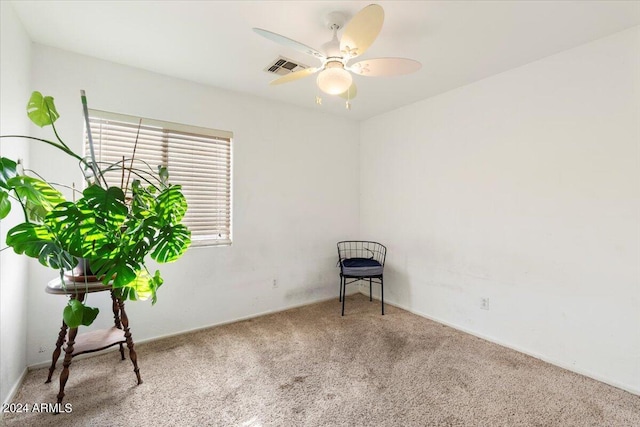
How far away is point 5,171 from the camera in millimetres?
1231

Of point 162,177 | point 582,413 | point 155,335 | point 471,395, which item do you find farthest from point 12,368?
point 582,413

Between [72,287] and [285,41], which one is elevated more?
[285,41]

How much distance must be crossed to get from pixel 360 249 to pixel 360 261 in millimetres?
501

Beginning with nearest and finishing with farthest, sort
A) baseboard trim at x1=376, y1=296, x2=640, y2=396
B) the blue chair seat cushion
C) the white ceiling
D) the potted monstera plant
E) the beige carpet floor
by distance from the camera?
the potted monstera plant < the beige carpet floor < the white ceiling < baseboard trim at x1=376, y1=296, x2=640, y2=396 < the blue chair seat cushion

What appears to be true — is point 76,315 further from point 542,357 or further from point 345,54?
point 542,357

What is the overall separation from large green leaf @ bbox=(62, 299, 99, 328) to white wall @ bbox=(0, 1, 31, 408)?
0.79 m

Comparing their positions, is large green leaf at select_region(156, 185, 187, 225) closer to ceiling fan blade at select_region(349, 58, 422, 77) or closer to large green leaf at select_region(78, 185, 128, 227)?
large green leaf at select_region(78, 185, 128, 227)

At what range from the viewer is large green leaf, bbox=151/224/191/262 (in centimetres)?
170

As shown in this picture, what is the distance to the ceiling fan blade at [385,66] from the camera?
5.71 feet

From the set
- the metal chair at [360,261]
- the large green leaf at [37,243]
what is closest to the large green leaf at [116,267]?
the large green leaf at [37,243]

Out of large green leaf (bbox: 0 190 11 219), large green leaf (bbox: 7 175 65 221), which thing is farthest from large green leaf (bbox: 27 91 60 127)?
large green leaf (bbox: 0 190 11 219)

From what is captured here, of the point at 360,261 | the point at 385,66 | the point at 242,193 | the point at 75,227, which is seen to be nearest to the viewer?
the point at 75,227

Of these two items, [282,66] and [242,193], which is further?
[242,193]

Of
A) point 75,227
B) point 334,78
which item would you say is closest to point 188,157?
point 75,227
